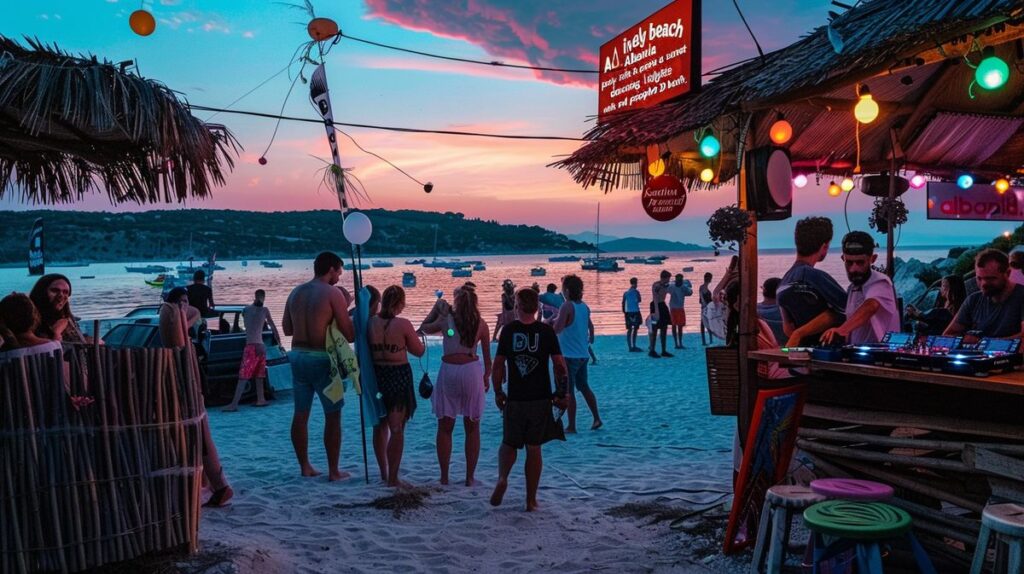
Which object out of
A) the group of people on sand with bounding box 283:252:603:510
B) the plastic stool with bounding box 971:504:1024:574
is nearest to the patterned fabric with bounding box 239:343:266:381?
the group of people on sand with bounding box 283:252:603:510

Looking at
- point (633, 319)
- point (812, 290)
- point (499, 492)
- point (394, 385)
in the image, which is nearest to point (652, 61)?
point (812, 290)

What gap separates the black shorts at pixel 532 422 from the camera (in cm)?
543

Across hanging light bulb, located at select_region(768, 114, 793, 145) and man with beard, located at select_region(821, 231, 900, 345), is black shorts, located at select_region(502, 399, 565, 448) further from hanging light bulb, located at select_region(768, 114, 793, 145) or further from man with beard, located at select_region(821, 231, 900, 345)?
hanging light bulb, located at select_region(768, 114, 793, 145)

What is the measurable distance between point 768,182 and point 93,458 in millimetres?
4350

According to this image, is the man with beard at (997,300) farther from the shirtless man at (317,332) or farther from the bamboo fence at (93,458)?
the bamboo fence at (93,458)

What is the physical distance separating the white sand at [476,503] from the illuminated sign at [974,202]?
3.86 meters

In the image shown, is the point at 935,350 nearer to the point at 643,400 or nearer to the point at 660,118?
the point at 660,118

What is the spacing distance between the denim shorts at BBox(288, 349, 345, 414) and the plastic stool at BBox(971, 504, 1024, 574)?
4.60 metres

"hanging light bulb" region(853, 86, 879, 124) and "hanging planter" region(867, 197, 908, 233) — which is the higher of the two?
"hanging light bulb" region(853, 86, 879, 124)

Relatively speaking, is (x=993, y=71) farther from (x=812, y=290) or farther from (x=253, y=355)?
(x=253, y=355)

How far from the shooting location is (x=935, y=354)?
144 inches

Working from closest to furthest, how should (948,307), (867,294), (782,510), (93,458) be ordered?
(782,510) < (93,458) < (867,294) < (948,307)

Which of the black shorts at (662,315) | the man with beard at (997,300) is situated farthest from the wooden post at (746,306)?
the black shorts at (662,315)

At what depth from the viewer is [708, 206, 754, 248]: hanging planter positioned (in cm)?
487
